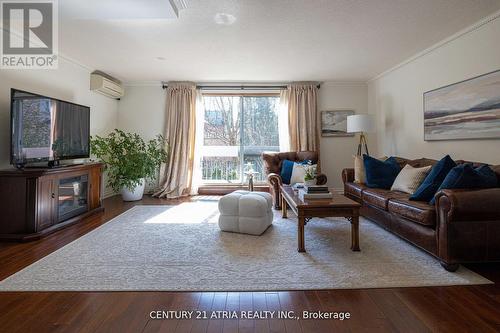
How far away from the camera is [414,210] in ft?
7.89

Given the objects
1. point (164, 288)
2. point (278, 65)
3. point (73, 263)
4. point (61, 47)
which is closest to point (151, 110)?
point (61, 47)

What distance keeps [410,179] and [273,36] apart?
250 cm

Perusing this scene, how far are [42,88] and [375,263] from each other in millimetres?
4761

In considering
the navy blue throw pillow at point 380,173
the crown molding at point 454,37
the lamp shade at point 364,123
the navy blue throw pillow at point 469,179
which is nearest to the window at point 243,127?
the lamp shade at point 364,123

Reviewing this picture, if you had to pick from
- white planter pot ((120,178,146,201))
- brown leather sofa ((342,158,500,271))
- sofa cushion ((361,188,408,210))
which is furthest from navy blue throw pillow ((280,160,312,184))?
white planter pot ((120,178,146,201))

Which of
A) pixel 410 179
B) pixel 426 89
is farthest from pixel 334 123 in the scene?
pixel 410 179

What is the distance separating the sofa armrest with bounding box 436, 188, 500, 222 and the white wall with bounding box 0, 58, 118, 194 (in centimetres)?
476

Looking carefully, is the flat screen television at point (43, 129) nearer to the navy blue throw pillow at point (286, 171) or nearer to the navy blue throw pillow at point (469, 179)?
the navy blue throw pillow at point (286, 171)

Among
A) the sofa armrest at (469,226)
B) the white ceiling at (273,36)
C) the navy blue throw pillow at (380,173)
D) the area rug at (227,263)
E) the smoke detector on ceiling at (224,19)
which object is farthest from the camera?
the navy blue throw pillow at (380,173)

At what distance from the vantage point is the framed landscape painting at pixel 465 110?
2852 mm

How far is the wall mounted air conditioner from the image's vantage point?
4707 mm

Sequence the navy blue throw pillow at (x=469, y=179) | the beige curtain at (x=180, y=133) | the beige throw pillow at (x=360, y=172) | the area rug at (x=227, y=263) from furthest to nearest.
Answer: the beige curtain at (x=180, y=133) → the beige throw pillow at (x=360, y=172) → the navy blue throw pillow at (x=469, y=179) → the area rug at (x=227, y=263)

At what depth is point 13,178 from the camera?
284 centimetres

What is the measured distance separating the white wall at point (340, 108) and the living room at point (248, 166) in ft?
0.15
